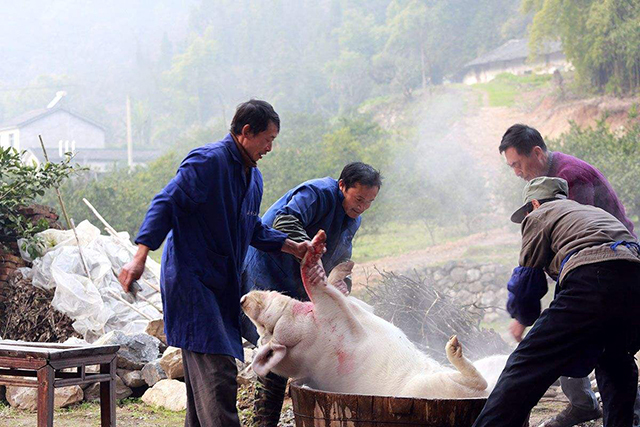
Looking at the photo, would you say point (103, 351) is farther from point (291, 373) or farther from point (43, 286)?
point (43, 286)

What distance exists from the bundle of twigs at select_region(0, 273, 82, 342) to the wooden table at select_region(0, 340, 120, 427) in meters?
3.61

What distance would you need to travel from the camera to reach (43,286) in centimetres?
853

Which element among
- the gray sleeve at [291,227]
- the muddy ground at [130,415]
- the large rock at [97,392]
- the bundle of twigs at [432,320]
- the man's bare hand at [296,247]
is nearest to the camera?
the man's bare hand at [296,247]

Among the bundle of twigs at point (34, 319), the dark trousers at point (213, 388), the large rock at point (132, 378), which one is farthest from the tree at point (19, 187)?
the dark trousers at point (213, 388)

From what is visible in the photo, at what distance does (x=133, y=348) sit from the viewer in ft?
24.1

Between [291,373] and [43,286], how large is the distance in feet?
18.5

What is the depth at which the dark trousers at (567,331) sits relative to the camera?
10.3 ft

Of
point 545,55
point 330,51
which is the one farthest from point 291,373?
point 330,51

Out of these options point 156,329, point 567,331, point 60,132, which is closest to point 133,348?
point 156,329

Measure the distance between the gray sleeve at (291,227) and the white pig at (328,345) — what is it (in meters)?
0.34

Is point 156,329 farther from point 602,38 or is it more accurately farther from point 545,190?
point 602,38

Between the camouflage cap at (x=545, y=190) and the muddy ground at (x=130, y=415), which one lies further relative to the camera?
the muddy ground at (x=130, y=415)

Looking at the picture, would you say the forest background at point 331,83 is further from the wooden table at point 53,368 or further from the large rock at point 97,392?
the wooden table at point 53,368

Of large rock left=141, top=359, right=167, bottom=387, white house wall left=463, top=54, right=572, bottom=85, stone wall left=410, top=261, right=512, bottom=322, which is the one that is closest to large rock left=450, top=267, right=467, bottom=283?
stone wall left=410, top=261, right=512, bottom=322
